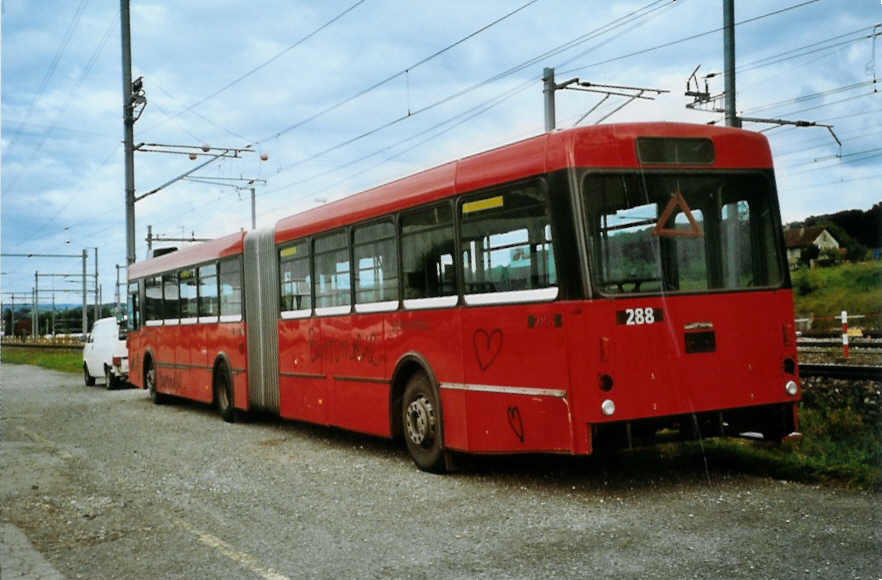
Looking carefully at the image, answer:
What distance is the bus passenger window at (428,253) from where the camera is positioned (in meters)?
9.17

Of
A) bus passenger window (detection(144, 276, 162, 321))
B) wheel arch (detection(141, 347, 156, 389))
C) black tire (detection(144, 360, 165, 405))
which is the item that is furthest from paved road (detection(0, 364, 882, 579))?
wheel arch (detection(141, 347, 156, 389))

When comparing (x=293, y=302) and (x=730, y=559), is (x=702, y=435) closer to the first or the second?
(x=730, y=559)

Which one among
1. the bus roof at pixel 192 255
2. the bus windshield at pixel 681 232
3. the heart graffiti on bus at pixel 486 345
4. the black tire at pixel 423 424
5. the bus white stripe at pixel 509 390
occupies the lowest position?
the black tire at pixel 423 424

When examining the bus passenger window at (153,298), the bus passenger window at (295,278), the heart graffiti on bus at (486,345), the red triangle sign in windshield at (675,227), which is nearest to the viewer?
the red triangle sign in windshield at (675,227)

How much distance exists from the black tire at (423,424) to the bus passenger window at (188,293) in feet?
27.2

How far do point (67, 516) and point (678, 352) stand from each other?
5164mm

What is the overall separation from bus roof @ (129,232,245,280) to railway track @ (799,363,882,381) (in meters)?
8.57

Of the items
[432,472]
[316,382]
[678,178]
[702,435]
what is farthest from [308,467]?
[678,178]

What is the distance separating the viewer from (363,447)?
1163 centimetres

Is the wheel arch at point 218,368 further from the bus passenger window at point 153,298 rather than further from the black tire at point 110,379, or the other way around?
the black tire at point 110,379

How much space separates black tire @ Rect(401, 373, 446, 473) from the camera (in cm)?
931

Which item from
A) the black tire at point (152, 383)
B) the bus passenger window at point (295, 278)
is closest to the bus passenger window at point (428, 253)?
the bus passenger window at point (295, 278)

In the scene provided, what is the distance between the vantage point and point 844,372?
503 inches

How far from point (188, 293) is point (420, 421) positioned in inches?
368
